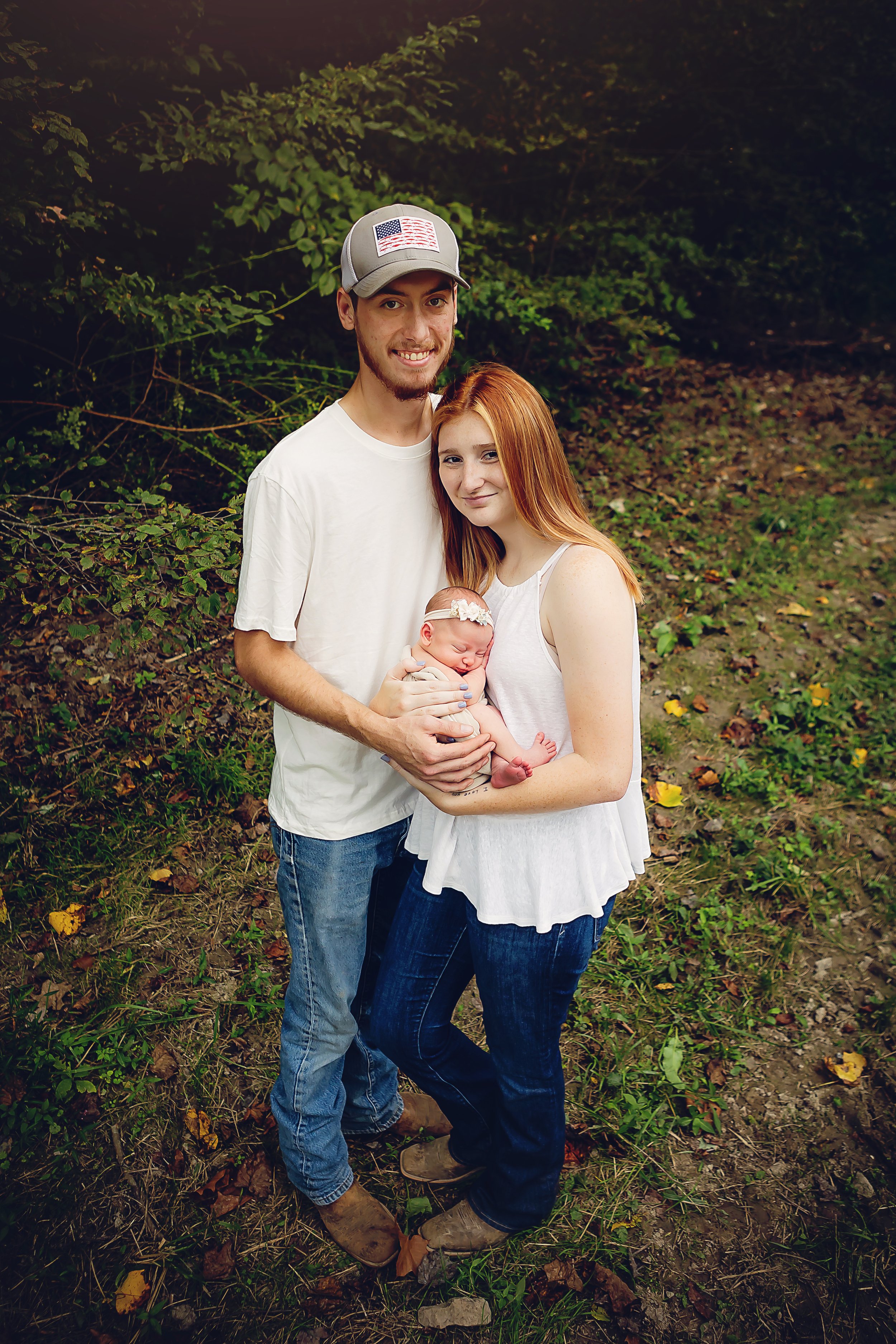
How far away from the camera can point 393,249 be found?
76.6 inches

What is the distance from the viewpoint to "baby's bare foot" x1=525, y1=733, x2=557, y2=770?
1.92 m

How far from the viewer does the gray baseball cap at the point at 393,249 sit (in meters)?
1.94

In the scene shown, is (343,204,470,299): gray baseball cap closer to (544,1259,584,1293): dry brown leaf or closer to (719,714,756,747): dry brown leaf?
(544,1259,584,1293): dry brown leaf

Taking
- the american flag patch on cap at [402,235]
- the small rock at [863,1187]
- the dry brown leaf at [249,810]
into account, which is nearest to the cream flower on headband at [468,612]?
the american flag patch on cap at [402,235]

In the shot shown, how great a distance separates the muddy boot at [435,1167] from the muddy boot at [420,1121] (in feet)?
0.29

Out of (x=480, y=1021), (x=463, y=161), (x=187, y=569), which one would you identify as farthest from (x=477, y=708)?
(x=463, y=161)

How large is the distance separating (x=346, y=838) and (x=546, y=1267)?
156 centimetres

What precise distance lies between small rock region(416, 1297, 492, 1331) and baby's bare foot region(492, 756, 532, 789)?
168 cm

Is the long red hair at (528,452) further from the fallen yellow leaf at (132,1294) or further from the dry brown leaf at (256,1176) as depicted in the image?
the fallen yellow leaf at (132,1294)

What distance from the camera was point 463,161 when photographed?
246 inches

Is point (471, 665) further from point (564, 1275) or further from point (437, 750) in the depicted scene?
point (564, 1275)

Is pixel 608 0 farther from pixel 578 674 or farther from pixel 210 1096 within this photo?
pixel 210 1096

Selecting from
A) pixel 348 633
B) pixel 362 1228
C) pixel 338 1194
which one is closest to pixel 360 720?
pixel 348 633

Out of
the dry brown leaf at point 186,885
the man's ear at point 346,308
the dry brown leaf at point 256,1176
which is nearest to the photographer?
the man's ear at point 346,308
